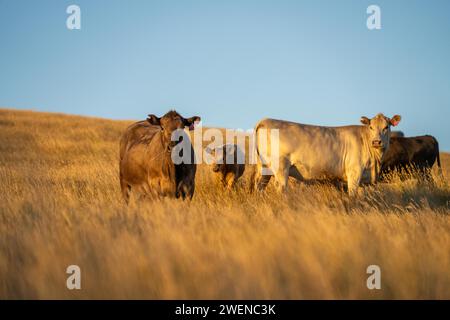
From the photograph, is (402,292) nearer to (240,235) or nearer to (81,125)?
(240,235)

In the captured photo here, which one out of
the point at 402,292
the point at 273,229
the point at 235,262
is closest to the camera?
the point at 402,292

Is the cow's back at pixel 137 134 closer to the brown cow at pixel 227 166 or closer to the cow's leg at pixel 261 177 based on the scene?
the cow's leg at pixel 261 177

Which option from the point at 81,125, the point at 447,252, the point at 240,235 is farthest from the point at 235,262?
the point at 81,125

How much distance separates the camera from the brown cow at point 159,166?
25.9ft

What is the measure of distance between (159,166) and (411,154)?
1010 cm

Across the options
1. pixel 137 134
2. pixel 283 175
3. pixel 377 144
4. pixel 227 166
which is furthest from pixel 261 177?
pixel 227 166

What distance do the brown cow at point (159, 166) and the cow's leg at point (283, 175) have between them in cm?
179

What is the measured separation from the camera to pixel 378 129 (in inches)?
391

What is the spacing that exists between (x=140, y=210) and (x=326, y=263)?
264cm

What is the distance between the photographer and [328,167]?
9711 mm

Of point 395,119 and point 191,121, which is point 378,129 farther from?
point 191,121

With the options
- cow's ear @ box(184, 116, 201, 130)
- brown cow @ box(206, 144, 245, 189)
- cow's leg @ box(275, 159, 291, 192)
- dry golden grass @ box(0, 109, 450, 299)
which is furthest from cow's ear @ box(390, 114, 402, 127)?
dry golden grass @ box(0, 109, 450, 299)

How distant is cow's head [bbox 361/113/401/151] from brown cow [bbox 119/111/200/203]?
3820mm

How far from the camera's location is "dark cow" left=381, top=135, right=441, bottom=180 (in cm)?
1467
